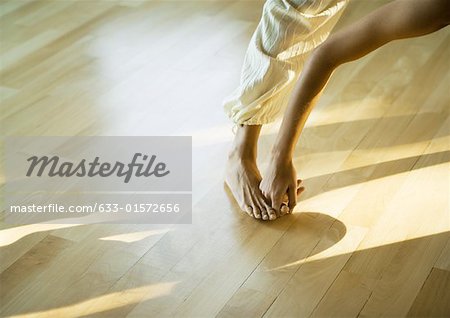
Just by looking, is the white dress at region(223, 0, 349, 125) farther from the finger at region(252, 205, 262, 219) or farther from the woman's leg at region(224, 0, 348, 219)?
the finger at region(252, 205, 262, 219)

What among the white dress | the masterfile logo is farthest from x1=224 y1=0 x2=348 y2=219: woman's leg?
the masterfile logo

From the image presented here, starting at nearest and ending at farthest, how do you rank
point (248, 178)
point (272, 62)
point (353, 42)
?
point (353, 42), point (272, 62), point (248, 178)

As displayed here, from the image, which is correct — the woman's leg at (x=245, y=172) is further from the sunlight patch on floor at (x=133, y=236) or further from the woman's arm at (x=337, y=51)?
the sunlight patch on floor at (x=133, y=236)

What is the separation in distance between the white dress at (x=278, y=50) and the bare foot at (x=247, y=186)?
0.39 feet

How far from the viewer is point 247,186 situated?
1.72 meters

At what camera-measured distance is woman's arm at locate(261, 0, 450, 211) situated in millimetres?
1374

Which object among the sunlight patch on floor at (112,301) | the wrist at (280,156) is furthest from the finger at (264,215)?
the sunlight patch on floor at (112,301)

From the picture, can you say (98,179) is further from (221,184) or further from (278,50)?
(278,50)

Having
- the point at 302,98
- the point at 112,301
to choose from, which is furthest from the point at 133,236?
the point at 302,98

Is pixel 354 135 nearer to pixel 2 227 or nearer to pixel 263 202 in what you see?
pixel 263 202

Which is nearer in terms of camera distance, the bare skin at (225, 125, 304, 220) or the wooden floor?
the wooden floor

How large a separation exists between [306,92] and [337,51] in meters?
0.11

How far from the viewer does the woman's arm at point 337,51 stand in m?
1.37

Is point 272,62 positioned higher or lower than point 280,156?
higher
